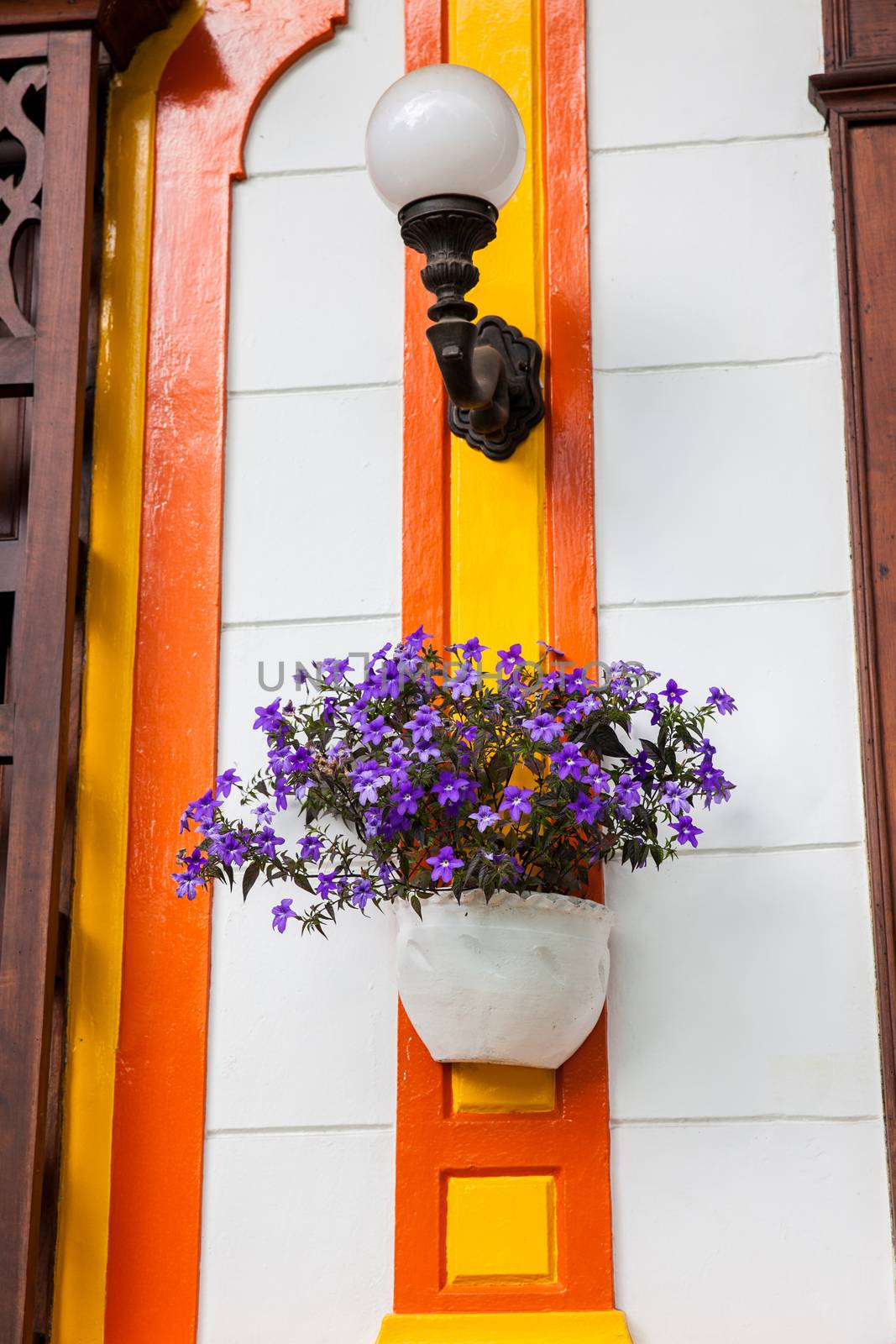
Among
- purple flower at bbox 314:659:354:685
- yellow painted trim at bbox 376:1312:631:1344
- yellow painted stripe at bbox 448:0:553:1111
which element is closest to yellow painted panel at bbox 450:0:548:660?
yellow painted stripe at bbox 448:0:553:1111

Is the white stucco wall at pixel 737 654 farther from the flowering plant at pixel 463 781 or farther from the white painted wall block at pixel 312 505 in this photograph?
the white painted wall block at pixel 312 505

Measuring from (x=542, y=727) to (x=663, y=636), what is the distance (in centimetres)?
36

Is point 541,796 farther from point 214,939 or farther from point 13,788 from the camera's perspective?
point 13,788

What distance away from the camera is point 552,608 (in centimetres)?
243

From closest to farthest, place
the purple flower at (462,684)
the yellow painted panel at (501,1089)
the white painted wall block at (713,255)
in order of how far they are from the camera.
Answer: the purple flower at (462,684)
the yellow painted panel at (501,1089)
the white painted wall block at (713,255)

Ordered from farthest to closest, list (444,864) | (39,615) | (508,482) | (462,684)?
1. (508,482)
2. (39,615)
3. (462,684)
4. (444,864)

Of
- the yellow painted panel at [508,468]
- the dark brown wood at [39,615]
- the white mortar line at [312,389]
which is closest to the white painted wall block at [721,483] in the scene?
the yellow painted panel at [508,468]

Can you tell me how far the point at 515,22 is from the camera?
2668 millimetres

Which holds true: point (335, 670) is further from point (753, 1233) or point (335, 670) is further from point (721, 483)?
point (753, 1233)

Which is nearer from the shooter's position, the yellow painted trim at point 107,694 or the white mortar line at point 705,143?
the yellow painted trim at point 107,694

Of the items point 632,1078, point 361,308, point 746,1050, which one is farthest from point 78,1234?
point 361,308

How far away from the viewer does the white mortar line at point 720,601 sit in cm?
241

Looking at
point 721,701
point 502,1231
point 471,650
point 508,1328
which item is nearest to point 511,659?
point 471,650

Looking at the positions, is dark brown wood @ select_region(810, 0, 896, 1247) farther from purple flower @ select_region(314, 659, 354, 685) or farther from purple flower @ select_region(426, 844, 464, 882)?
purple flower @ select_region(314, 659, 354, 685)
